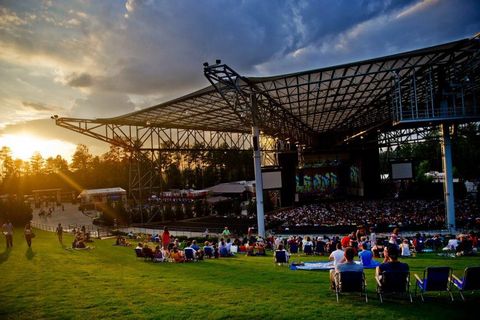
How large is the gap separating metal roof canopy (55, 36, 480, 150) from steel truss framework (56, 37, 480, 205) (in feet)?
0.18

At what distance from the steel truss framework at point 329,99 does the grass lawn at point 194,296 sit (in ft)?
48.2

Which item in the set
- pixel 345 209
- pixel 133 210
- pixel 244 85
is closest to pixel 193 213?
pixel 133 210

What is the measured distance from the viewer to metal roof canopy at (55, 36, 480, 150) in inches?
891

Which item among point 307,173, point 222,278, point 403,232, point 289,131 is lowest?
point 403,232

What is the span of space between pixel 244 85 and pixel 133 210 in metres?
25.1

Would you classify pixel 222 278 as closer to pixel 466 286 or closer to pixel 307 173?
pixel 466 286

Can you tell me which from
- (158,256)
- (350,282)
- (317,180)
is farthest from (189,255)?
(317,180)

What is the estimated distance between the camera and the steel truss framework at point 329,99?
75.1 feet

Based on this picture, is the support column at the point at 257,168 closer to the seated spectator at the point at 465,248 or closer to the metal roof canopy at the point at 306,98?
the metal roof canopy at the point at 306,98

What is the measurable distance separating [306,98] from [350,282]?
25.5 meters

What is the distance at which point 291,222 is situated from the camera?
33.2 meters

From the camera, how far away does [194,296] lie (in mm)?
7762

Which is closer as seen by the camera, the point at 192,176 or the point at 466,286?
the point at 466,286

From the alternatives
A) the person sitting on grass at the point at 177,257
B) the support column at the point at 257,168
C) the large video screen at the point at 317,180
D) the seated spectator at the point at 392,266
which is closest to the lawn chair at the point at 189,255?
the person sitting on grass at the point at 177,257
